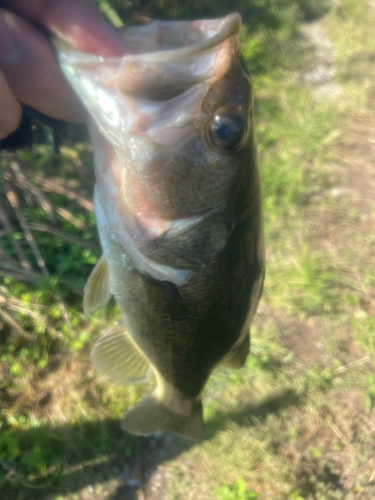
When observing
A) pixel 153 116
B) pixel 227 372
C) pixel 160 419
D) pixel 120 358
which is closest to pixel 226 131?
pixel 153 116

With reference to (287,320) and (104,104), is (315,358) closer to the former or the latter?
(287,320)

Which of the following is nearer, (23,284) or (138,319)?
(138,319)

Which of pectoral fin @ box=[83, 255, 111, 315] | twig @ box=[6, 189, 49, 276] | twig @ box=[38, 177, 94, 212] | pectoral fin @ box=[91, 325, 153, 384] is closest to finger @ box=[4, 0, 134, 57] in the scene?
pectoral fin @ box=[83, 255, 111, 315]

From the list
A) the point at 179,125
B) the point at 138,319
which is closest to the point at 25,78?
the point at 179,125

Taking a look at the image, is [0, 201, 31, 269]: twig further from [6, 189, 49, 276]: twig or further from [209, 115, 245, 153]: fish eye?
[209, 115, 245, 153]: fish eye

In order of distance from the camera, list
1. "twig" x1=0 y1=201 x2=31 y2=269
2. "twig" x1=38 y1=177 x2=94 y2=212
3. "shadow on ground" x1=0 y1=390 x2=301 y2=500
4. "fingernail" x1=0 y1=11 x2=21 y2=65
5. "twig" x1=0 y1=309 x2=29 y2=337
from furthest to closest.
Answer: "twig" x1=38 y1=177 x2=94 y2=212
"twig" x1=0 y1=201 x2=31 y2=269
"twig" x1=0 y1=309 x2=29 y2=337
"shadow on ground" x1=0 y1=390 x2=301 y2=500
"fingernail" x1=0 y1=11 x2=21 y2=65

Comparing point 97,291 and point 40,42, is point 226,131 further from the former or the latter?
point 97,291

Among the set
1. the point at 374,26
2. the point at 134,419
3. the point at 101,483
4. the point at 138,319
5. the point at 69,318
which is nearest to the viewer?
the point at 138,319

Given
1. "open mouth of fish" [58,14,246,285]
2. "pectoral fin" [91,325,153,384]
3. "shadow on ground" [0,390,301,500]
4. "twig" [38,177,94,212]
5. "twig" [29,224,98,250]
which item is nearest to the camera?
"open mouth of fish" [58,14,246,285]
